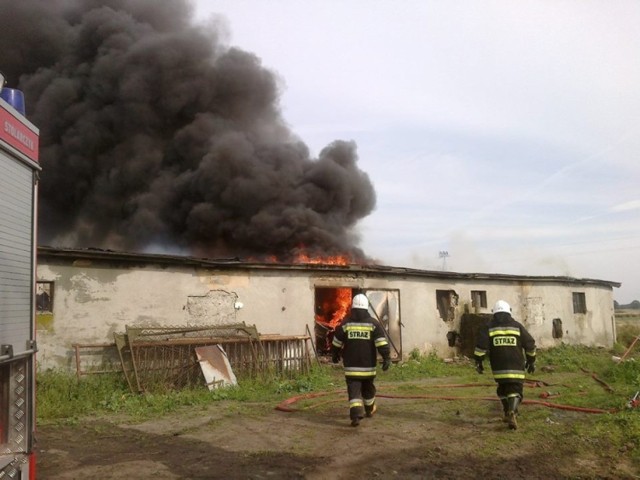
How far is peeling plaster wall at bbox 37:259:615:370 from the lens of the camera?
1002 centimetres

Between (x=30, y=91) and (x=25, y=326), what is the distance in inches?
909

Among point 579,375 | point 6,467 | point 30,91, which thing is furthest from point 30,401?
point 30,91

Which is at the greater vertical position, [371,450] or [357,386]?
[357,386]

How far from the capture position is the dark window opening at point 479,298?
667 inches

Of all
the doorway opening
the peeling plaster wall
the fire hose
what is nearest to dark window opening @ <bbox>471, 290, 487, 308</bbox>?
the peeling plaster wall

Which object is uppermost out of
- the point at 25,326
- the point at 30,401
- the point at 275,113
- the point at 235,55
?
the point at 235,55

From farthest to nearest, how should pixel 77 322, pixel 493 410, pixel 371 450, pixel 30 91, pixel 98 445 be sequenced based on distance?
pixel 30 91 < pixel 77 322 < pixel 493 410 < pixel 98 445 < pixel 371 450

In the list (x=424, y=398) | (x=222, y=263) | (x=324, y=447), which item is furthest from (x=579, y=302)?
(x=324, y=447)

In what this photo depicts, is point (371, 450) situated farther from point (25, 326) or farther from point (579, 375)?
point (579, 375)

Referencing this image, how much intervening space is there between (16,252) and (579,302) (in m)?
20.7

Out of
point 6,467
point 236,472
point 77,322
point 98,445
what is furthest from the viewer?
point 77,322

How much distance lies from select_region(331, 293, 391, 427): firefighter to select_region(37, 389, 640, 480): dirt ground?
30cm

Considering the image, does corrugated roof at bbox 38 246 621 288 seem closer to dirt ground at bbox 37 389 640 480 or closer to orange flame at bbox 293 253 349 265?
orange flame at bbox 293 253 349 265

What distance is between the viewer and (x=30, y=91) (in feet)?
75.0
